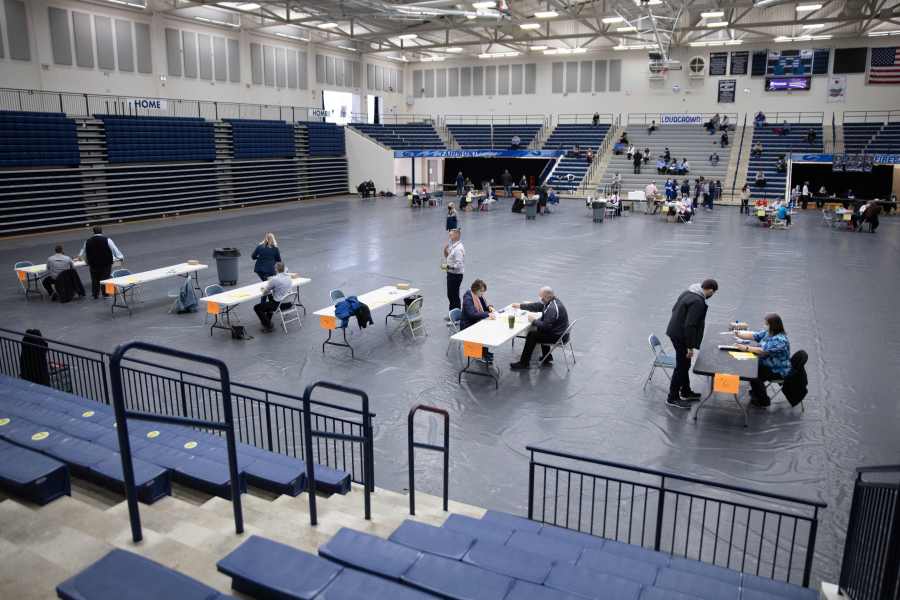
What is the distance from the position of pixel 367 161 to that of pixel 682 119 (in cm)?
1874

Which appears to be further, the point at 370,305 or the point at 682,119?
the point at 682,119

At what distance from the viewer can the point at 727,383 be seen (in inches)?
287

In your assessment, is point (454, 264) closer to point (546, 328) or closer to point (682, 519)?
point (546, 328)

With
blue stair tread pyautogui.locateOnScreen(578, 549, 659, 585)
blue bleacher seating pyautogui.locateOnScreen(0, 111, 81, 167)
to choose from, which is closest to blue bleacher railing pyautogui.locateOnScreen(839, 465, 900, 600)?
blue stair tread pyautogui.locateOnScreen(578, 549, 659, 585)

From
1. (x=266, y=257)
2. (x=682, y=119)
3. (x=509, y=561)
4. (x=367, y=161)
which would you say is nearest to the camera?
(x=509, y=561)

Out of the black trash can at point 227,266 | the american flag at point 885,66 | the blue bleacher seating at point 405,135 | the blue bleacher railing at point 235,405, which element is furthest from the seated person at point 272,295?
the american flag at point 885,66

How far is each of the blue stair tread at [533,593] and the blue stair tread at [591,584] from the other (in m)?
0.13

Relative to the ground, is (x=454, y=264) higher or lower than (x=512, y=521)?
higher

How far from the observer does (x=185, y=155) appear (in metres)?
27.1

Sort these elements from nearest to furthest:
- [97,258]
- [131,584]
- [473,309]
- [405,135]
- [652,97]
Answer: [131,584], [473,309], [97,258], [405,135], [652,97]

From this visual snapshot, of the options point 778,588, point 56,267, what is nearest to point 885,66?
point 56,267

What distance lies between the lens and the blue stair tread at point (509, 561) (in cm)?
382

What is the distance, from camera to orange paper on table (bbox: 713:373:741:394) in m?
7.25

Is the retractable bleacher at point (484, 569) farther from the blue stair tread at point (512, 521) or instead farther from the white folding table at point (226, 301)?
the white folding table at point (226, 301)
